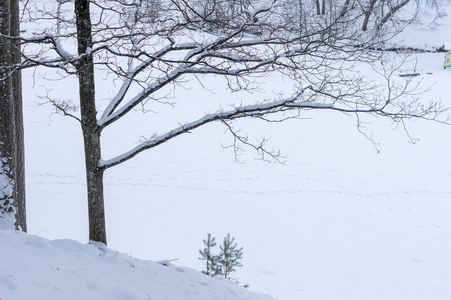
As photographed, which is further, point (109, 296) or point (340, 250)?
point (340, 250)

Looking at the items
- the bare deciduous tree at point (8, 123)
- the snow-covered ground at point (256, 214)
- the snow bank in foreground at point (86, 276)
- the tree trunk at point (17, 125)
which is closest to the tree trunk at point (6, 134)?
the bare deciduous tree at point (8, 123)

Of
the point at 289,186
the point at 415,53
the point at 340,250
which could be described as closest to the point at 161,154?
the point at 289,186

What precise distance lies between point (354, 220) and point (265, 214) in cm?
225

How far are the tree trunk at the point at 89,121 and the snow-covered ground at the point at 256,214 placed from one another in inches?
20.4

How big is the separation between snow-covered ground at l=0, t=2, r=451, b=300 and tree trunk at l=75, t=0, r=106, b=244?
518 millimetres

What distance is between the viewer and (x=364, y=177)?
1366 cm

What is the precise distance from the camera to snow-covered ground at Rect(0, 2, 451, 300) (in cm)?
450

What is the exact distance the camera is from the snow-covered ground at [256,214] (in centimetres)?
450

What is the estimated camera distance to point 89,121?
5.01 metres

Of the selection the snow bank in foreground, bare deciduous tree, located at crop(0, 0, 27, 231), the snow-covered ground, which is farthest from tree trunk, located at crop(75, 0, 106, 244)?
bare deciduous tree, located at crop(0, 0, 27, 231)

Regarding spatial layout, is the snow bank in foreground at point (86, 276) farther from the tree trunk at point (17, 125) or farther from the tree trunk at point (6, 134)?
the tree trunk at point (17, 125)

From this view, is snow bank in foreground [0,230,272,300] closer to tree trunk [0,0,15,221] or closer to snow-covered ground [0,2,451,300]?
snow-covered ground [0,2,451,300]

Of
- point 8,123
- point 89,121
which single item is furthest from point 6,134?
point 89,121

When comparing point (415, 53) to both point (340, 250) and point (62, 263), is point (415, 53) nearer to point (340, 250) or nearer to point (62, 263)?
point (340, 250)
